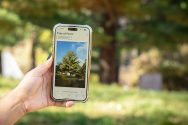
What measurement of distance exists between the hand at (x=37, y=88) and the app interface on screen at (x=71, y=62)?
1.9 inches

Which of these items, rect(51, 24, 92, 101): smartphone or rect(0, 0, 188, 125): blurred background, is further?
rect(0, 0, 188, 125): blurred background

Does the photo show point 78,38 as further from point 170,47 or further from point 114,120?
point 170,47

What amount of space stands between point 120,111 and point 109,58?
273 inches

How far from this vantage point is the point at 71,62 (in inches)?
106

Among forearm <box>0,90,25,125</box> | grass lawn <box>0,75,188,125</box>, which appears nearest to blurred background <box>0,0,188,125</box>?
grass lawn <box>0,75,188,125</box>

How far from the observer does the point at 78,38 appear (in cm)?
273

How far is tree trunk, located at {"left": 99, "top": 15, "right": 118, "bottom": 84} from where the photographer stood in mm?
15461

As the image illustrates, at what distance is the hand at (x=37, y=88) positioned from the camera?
255 centimetres

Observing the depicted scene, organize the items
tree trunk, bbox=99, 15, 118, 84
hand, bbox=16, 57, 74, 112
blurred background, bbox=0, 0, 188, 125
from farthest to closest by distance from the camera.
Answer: tree trunk, bbox=99, 15, 118, 84
blurred background, bbox=0, 0, 188, 125
hand, bbox=16, 57, 74, 112

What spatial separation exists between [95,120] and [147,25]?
317 inches

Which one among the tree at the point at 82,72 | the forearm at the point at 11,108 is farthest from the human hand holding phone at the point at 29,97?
the tree at the point at 82,72

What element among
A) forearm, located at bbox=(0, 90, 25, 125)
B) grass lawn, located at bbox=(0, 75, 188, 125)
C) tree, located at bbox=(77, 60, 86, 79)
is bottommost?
grass lawn, located at bbox=(0, 75, 188, 125)

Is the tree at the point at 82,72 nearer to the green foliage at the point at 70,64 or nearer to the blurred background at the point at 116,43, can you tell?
the green foliage at the point at 70,64

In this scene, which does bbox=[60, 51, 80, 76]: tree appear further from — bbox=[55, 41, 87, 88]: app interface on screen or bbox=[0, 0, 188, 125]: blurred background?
bbox=[0, 0, 188, 125]: blurred background
